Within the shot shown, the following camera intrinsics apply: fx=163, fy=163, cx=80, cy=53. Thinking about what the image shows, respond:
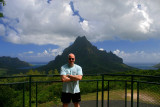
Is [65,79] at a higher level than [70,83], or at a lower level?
higher

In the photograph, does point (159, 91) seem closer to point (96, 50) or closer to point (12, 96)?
point (12, 96)

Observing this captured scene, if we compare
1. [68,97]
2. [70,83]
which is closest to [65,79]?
[70,83]

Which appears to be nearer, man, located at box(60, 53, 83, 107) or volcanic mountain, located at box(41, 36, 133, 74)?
man, located at box(60, 53, 83, 107)

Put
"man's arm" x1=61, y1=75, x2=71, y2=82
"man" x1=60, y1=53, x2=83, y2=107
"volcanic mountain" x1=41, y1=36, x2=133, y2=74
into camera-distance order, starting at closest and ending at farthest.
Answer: "man's arm" x1=61, y1=75, x2=71, y2=82
"man" x1=60, y1=53, x2=83, y2=107
"volcanic mountain" x1=41, y1=36, x2=133, y2=74

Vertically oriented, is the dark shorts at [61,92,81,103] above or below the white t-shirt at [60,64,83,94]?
below

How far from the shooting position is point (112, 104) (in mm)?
6312

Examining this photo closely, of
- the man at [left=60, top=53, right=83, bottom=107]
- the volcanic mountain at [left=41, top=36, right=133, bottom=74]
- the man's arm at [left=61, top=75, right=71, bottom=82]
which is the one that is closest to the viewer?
the man's arm at [left=61, top=75, right=71, bottom=82]

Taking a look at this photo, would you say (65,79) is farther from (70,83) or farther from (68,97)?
(68,97)

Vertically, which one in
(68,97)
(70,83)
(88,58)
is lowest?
(68,97)

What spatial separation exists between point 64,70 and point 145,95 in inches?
133

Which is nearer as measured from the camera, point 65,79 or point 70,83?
point 65,79

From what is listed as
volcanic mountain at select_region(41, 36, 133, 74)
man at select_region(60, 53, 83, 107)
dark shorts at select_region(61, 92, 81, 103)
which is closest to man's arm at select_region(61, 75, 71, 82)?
man at select_region(60, 53, 83, 107)

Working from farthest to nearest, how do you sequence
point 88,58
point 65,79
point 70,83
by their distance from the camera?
point 88,58, point 70,83, point 65,79

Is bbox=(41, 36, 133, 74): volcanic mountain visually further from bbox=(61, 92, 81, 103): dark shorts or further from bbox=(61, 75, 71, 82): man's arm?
bbox=(61, 75, 71, 82): man's arm
